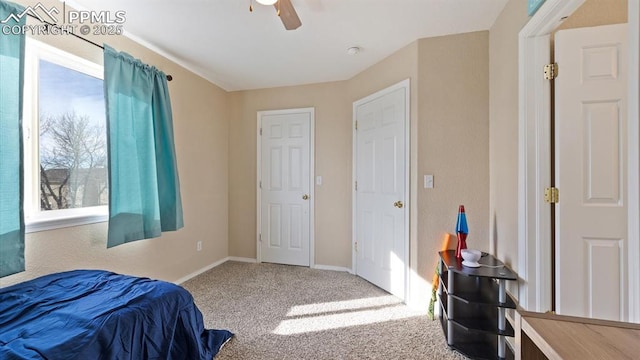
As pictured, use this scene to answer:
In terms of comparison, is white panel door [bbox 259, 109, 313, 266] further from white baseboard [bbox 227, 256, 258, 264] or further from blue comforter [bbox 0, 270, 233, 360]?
blue comforter [bbox 0, 270, 233, 360]

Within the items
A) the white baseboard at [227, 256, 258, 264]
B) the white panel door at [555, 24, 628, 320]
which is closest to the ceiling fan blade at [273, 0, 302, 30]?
the white panel door at [555, 24, 628, 320]

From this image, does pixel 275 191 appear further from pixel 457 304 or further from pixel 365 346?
pixel 457 304

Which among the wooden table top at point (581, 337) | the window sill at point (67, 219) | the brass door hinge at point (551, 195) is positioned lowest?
the wooden table top at point (581, 337)

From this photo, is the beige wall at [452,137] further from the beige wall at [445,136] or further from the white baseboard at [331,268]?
the white baseboard at [331,268]

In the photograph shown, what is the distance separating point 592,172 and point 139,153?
3240mm

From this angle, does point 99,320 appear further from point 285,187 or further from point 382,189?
point 285,187

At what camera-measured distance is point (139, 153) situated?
2307 mm

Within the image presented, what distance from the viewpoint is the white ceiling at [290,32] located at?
1932mm

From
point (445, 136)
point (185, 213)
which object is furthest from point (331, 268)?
point (445, 136)

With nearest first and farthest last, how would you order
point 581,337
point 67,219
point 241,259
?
point 581,337 < point 67,219 < point 241,259

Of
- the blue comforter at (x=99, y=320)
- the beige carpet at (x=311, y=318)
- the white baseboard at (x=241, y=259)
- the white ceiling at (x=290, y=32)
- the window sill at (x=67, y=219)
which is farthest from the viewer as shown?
the white baseboard at (x=241, y=259)

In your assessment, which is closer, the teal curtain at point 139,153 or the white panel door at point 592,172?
the white panel door at point 592,172
